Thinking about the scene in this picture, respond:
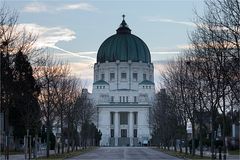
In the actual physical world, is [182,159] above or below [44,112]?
below

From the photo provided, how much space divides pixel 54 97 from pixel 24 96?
15.4 meters

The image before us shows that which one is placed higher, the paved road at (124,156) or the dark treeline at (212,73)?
the dark treeline at (212,73)

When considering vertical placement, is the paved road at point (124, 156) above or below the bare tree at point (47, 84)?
below

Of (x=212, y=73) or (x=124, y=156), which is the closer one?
(x=212, y=73)

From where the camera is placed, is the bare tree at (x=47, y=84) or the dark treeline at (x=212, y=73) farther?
the bare tree at (x=47, y=84)

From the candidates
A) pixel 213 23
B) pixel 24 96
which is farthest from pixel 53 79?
pixel 213 23

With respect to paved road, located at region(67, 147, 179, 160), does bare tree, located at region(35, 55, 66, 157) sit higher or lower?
higher

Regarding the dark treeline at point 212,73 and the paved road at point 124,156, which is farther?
the paved road at point 124,156

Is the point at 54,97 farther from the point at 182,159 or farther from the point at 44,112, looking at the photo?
the point at 182,159

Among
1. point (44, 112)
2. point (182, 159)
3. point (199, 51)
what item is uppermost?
point (199, 51)

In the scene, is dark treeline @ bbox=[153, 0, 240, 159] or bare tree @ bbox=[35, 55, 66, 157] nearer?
dark treeline @ bbox=[153, 0, 240, 159]

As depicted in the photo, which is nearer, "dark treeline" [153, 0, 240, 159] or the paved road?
"dark treeline" [153, 0, 240, 159]

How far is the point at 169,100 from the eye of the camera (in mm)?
79688

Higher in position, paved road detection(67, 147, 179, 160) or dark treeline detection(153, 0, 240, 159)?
dark treeline detection(153, 0, 240, 159)
